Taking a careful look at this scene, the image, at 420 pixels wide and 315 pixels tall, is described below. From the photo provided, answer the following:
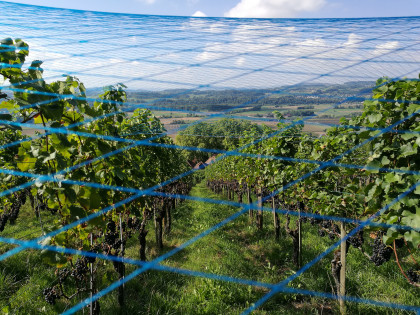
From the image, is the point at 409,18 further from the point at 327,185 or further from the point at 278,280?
the point at 278,280

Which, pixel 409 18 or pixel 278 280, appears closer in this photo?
pixel 409 18

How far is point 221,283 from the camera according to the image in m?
3.62

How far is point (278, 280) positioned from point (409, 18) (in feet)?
11.6

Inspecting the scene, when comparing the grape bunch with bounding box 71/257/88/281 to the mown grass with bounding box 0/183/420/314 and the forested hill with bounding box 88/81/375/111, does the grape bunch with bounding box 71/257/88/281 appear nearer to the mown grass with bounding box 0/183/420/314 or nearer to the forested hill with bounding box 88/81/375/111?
the mown grass with bounding box 0/183/420/314

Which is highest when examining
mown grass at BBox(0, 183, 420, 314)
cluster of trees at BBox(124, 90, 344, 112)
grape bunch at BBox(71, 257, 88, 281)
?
cluster of trees at BBox(124, 90, 344, 112)

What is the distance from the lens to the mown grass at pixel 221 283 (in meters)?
3.14

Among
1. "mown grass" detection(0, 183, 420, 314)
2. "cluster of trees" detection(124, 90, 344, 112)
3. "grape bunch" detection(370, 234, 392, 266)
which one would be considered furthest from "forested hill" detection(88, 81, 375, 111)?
"mown grass" detection(0, 183, 420, 314)

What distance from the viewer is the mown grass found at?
314cm

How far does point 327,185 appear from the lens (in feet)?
10.7

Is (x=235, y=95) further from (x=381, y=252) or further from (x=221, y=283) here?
(x=221, y=283)

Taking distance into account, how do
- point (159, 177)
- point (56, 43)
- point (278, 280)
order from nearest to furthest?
1. point (56, 43)
2. point (278, 280)
3. point (159, 177)

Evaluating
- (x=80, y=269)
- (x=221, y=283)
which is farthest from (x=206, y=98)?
(x=221, y=283)

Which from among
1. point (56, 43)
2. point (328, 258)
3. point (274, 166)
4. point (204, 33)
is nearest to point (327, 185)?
point (274, 166)

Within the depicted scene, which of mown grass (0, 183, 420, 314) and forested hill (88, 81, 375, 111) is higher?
forested hill (88, 81, 375, 111)
